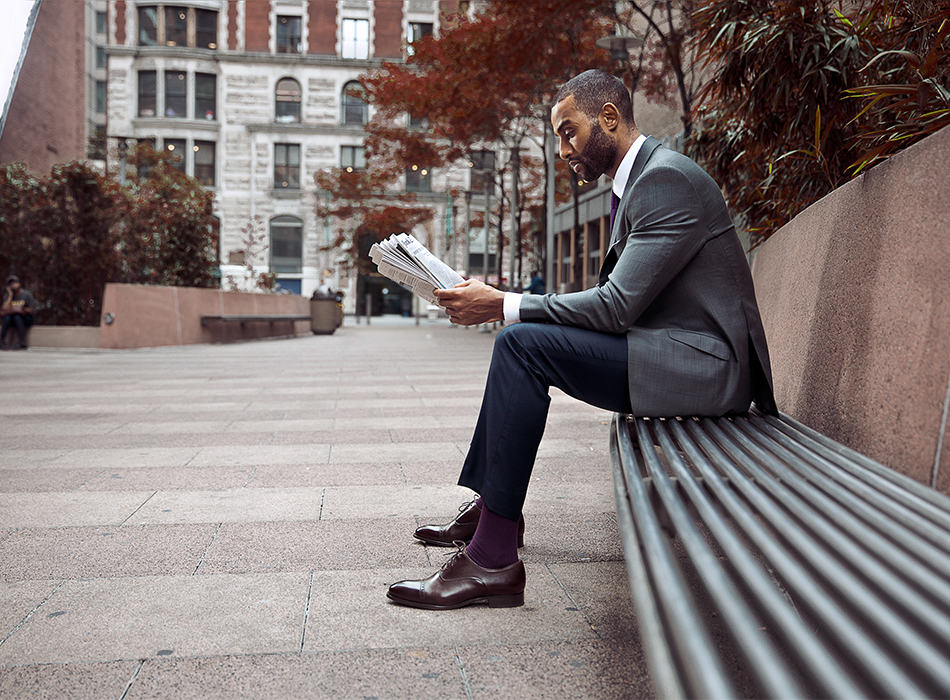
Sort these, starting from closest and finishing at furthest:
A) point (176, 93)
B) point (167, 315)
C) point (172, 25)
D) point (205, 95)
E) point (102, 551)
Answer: point (102, 551) < point (167, 315) < point (172, 25) < point (176, 93) < point (205, 95)

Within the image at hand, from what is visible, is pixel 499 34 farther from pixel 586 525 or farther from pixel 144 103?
pixel 144 103

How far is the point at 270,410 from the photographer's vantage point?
730cm

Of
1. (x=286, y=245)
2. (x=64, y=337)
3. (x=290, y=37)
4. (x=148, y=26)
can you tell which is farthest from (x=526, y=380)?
(x=148, y=26)

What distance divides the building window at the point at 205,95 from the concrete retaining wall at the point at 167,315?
30.8 metres

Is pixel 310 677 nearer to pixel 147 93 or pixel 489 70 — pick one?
pixel 489 70

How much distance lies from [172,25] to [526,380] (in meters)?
51.5

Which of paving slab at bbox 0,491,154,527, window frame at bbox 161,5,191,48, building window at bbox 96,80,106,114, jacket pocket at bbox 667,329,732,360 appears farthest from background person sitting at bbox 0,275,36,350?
building window at bbox 96,80,106,114

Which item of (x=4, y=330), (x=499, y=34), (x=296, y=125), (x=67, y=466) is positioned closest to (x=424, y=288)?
(x=67, y=466)

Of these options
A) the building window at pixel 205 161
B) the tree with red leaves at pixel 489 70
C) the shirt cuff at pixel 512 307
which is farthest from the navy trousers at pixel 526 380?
the building window at pixel 205 161

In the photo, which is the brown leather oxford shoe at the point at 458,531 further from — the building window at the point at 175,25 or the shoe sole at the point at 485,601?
the building window at the point at 175,25

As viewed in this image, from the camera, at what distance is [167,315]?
16.1 m

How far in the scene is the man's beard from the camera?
2.81m

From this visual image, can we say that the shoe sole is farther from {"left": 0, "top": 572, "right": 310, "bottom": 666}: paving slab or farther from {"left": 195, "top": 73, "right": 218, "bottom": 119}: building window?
{"left": 195, "top": 73, "right": 218, "bottom": 119}: building window

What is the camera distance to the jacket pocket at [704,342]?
2527mm
